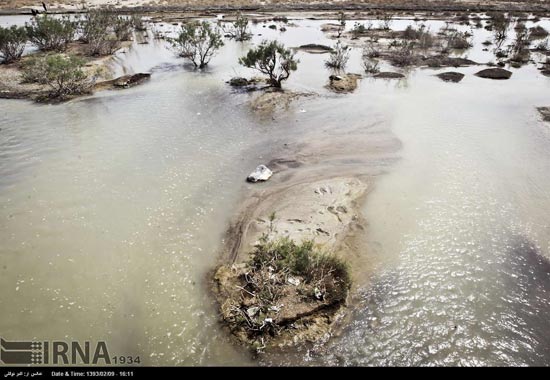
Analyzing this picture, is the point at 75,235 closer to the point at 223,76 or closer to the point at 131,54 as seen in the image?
the point at 223,76

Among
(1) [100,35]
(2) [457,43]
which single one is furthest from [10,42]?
(2) [457,43]

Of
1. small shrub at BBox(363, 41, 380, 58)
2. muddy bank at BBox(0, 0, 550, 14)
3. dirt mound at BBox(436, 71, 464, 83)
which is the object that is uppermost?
muddy bank at BBox(0, 0, 550, 14)

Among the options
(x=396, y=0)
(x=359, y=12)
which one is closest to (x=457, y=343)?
(x=359, y=12)

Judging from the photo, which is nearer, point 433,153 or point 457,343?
point 457,343

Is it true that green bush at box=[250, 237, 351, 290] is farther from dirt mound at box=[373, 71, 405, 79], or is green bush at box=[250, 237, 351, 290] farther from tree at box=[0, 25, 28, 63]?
tree at box=[0, 25, 28, 63]

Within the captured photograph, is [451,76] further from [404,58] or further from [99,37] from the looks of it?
[99,37]

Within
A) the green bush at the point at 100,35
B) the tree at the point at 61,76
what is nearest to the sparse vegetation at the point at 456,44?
the tree at the point at 61,76

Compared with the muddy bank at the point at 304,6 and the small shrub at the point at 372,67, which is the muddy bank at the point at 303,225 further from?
the muddy bank at the point at 304,6

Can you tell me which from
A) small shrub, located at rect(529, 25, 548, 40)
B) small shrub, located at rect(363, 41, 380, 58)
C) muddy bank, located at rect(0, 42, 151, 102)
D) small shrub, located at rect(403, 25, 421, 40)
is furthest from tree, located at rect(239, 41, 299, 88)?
small shrub, located at rect(529, 25, 548, 40)
